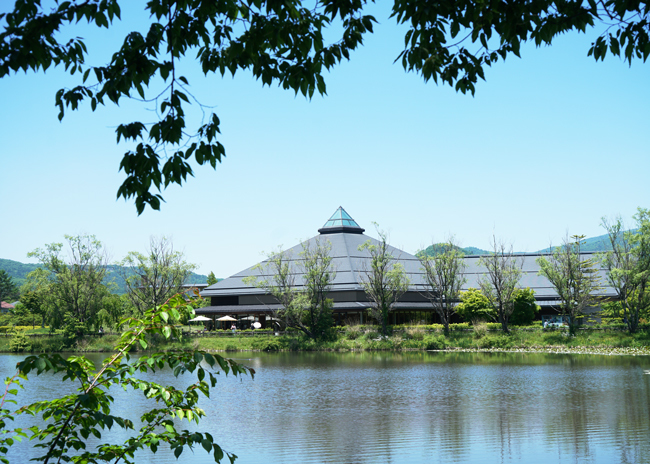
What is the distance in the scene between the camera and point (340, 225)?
6675cm

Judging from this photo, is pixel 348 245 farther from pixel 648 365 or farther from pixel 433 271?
pixel 648 365

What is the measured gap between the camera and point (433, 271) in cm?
4834

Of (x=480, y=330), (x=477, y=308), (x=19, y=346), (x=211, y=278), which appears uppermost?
(x=211, y=278)

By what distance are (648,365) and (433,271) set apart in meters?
21.9

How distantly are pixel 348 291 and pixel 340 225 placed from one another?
583 inches

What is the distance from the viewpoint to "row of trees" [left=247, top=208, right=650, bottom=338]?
40.0 m

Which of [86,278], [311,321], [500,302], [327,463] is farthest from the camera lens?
[86,278]

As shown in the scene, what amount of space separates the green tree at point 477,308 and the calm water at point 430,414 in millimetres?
16266

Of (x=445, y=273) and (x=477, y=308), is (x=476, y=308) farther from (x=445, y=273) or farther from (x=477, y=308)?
(x=445, y=273)

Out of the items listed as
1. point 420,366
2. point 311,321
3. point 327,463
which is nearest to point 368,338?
point 311,321

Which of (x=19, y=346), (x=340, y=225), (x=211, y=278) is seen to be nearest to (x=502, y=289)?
(x=340, y=225)

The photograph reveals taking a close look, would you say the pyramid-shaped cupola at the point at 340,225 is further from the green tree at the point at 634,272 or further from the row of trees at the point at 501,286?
the green tree at the point at 634,272

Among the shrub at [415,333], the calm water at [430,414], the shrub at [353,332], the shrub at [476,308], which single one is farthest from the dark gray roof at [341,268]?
the calm water at [430,414]

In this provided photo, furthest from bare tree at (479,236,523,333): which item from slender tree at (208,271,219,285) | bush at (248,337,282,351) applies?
slender tree at (208,271,219,285)
